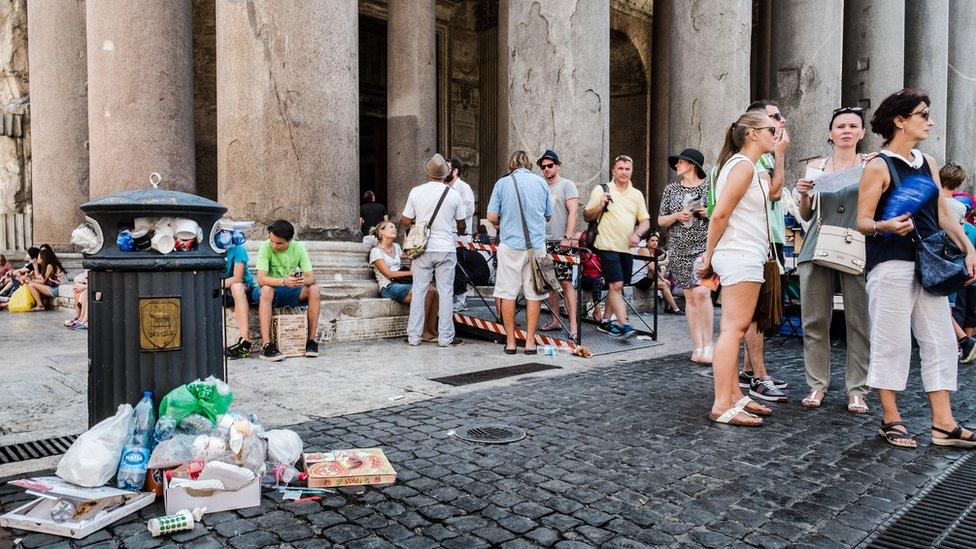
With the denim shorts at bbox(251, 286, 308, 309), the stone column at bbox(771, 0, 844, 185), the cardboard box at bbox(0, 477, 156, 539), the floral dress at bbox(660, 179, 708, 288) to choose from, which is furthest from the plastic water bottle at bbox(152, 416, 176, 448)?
the stone column at bbox(771, 0, 844, 185)

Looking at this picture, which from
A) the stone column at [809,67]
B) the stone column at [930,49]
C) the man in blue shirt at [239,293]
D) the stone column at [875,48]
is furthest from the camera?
the stone column at [930,49]

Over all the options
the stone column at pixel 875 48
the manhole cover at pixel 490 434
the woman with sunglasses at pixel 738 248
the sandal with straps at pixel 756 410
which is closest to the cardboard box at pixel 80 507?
the manhole cover at pixel 490 434

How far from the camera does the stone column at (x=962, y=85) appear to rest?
1880 cm

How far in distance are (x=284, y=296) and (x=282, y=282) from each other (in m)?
0.23

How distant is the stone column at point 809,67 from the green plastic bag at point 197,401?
1253cm

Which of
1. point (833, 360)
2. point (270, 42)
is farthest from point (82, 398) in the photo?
point (833, 360)

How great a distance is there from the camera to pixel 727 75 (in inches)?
438

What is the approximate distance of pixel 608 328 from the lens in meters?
8.33

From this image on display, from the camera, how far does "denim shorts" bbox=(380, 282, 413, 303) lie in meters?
7.75

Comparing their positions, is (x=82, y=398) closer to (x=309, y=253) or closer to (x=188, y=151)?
(x=309, y=253)

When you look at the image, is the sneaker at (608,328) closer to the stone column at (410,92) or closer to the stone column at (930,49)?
the stone column at (410,92)

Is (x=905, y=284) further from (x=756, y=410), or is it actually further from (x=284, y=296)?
(x=284, y=296)

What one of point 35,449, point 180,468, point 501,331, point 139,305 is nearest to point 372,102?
point 501,331

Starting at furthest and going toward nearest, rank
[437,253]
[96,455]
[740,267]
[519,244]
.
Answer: [437,253] < [519,244] < [740,267] < [96,455]
